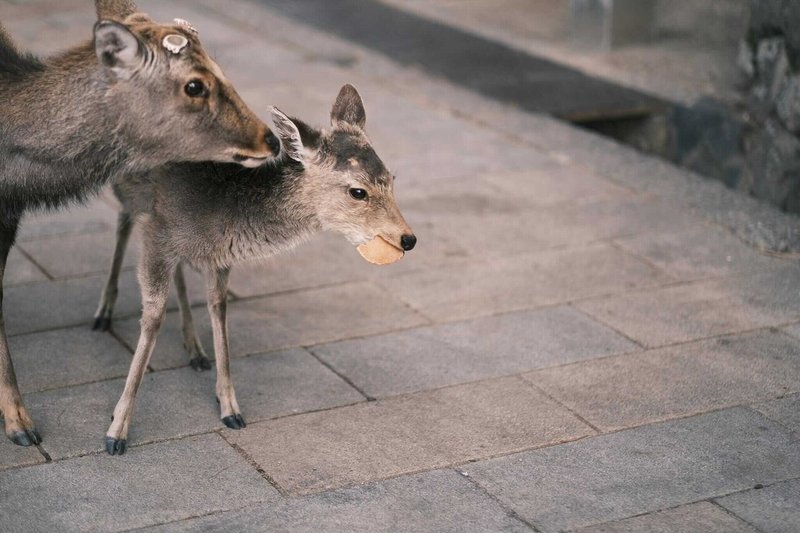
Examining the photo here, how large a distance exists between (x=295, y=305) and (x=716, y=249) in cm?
286

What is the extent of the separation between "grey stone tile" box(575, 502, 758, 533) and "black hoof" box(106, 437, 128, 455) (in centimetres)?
206

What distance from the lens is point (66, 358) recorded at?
20.3 feet

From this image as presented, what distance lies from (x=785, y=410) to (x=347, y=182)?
2.44 m

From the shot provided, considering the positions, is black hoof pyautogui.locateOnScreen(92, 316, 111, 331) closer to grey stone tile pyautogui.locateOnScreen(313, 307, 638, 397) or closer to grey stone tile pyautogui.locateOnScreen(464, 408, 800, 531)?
grey stone tile pyautogui.locateOnScreen(313, 307, 638, 397)

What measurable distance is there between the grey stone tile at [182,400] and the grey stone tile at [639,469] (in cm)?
108

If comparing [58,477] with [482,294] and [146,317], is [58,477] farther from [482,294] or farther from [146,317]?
[482,294]

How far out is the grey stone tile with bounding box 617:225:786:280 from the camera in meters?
7.46

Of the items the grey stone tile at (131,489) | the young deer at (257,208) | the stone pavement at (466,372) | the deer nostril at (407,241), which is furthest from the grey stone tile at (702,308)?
the grey stone tile at (131,489)

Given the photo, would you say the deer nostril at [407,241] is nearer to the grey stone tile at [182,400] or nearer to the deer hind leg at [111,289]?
the grey stone tile at [182,400]

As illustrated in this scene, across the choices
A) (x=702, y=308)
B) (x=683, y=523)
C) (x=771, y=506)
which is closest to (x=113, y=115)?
(x=683, y=523)

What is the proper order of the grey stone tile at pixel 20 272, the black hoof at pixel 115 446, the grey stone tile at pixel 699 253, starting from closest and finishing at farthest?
the black hoof at pixel 115 446, the grey stone tile at pixel 20 272, the grey stone tile at pixel 699 253

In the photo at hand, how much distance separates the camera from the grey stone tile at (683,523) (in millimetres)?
4711

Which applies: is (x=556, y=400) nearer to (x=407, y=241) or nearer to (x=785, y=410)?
(x=785, y=410)

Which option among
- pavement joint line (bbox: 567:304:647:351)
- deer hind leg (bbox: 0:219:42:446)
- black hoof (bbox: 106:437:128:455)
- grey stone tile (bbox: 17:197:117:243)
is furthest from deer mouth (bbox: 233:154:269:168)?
grey stone tile (bbox: 17:197:117:243)
